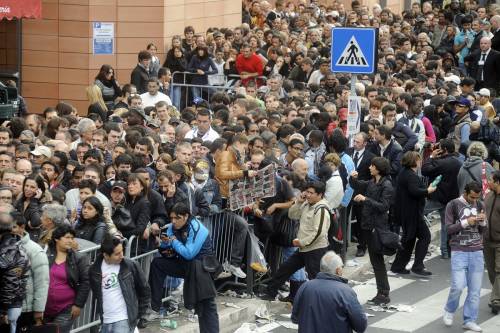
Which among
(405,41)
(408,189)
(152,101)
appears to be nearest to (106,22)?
(152,101)

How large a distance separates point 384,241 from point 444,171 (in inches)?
126

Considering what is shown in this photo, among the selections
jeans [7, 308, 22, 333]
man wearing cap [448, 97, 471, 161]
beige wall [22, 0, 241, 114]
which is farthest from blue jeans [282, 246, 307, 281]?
beige wall [22, 0, 241, 114]

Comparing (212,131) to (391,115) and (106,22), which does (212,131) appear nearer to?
(391,115)

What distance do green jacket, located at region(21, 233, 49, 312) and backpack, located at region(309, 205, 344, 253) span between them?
400cm

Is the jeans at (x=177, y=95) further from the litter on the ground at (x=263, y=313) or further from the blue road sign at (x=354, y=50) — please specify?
the litter on the ground at (x=263, y=313)

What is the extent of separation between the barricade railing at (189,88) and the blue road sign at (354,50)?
767cm

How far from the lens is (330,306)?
473 inches

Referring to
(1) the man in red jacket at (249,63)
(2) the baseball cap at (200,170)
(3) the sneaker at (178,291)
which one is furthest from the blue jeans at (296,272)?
(1) the man in red jacket at (249,63)

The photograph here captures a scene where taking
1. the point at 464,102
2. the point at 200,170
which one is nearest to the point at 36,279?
the point at 200,170

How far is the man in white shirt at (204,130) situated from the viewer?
61.9 feet

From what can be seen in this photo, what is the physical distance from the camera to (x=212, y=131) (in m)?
19.1

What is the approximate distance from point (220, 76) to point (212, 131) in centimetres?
849

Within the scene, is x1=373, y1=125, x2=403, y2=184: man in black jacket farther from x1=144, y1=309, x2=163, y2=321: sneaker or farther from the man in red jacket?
the man in red jacket

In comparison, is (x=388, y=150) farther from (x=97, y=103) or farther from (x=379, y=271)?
(x=97, y=103)
